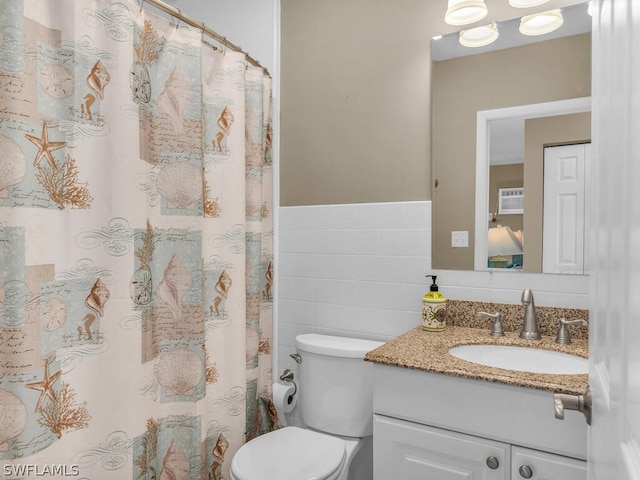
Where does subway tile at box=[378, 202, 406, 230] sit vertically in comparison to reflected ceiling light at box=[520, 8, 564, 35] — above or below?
below

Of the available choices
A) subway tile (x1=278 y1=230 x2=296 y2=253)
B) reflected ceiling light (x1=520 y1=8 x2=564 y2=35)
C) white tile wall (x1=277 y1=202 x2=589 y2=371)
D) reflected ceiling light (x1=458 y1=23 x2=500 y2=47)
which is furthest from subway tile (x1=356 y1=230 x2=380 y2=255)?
reflected ceiling light (x1=520 y1=8 x2=564 y2=35)

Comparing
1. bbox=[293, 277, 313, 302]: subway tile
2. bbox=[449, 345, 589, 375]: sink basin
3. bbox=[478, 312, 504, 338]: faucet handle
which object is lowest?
bbox=[449, 345, 589, 375]: sink basin

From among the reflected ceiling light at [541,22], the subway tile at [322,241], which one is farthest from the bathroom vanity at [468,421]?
the reflected ceiling light at [541,22]

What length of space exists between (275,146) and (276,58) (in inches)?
17.4

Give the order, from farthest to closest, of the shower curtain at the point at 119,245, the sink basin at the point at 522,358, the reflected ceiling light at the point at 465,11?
the reflected ceiling light at the point at 465,11
the sink basin at the point at 522,358
the shower curtain at the point at 119,245

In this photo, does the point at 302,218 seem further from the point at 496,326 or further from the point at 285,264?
the point at 496,326

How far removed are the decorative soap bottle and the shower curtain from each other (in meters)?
0.73

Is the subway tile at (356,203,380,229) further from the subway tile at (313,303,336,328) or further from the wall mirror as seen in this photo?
the subway tile at (313,303,336,328)

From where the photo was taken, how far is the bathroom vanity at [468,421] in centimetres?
104

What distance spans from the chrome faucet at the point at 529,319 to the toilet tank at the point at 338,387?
57cm

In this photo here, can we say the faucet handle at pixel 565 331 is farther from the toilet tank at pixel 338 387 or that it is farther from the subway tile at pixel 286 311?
the subway tile at pixel 286 311

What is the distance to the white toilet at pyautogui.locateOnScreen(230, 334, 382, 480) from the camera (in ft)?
4.51

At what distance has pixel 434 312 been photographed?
1571 millimetres

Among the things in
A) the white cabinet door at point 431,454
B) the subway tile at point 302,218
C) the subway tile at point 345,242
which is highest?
the subway tile at point 302,218
